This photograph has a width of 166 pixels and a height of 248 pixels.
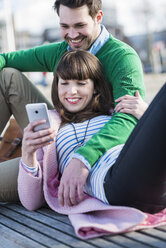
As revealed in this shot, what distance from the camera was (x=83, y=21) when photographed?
2.76 metres

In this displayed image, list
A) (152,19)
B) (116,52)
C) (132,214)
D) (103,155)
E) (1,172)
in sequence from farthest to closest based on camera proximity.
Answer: (152,19) → (116,52) → (1,172) → (103,155) → (132,214)

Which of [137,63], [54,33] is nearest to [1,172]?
[137,63]

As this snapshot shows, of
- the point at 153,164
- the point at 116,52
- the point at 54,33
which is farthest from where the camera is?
the point at 54,33

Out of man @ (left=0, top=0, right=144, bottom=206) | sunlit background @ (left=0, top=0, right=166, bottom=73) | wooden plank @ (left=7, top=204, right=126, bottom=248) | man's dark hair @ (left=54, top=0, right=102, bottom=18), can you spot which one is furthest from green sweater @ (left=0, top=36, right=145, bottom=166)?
sunlit background @ (left=0, top=0, right=166, bottom=73)

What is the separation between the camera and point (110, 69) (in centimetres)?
261

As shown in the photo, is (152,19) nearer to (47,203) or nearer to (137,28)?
(137,28)

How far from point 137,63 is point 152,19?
4128 centimetres

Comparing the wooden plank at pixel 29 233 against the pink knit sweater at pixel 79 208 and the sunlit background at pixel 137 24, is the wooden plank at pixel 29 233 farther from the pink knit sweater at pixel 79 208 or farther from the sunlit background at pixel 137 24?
the sunlit background at pixel 137 24

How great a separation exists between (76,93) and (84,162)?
1.91 feet

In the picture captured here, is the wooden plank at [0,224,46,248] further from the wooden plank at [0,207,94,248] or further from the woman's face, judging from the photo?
the woman's face

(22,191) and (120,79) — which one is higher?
(120,79)

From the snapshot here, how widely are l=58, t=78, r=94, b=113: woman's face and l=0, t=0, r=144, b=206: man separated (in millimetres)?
183

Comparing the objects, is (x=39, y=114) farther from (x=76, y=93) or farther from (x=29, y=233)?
(x=29, y=233)

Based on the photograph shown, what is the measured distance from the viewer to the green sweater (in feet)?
6.85
